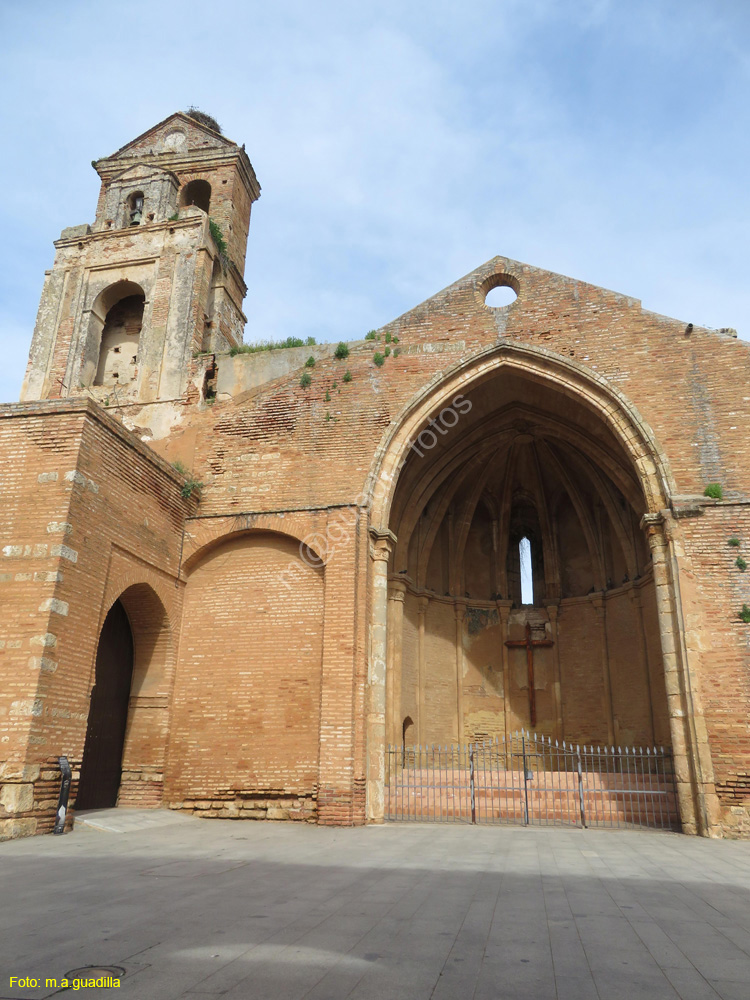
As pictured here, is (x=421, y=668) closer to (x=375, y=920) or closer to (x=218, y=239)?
(x=218, y=239)

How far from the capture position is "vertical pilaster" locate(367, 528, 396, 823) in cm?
1153

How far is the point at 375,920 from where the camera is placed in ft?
15.4

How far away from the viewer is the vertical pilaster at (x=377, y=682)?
37.8ft

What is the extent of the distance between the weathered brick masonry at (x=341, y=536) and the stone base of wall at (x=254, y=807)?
0.03 metres

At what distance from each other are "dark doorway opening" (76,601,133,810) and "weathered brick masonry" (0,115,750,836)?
0.20 metres

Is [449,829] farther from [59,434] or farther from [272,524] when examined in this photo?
[59,434]

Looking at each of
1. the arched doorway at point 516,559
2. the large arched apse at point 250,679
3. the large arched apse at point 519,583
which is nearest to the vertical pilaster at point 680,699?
the arched doorway at point 516,559

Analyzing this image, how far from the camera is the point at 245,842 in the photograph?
8.79 metres

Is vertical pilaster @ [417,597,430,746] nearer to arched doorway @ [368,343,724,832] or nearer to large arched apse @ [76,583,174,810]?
arched doorway @ [368,343,724,832]

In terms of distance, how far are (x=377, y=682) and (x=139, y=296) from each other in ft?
36.4

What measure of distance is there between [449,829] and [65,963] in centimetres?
785

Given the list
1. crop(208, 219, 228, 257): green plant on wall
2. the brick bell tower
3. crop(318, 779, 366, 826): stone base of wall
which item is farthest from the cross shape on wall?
crop(208, 219, 228, 257): green plant on wall

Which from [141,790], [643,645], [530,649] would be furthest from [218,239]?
[643,645]

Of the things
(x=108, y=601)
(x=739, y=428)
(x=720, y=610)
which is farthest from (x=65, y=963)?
(x=739, y=428)
